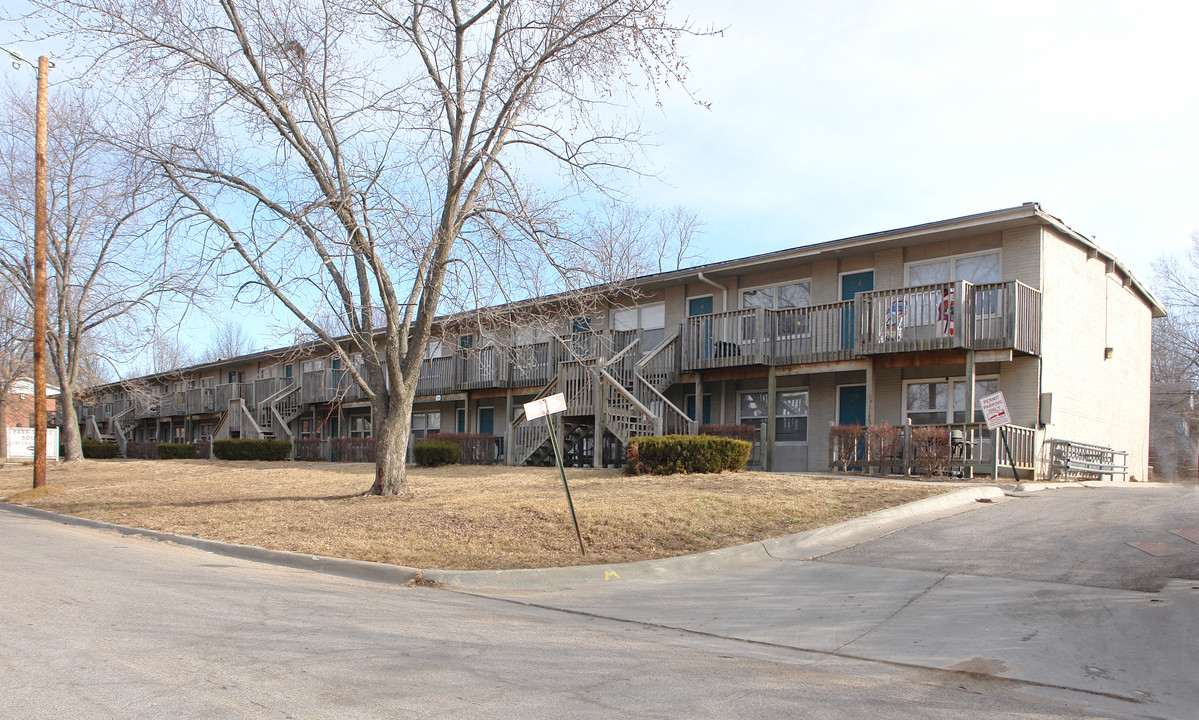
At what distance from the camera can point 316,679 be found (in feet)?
16.3

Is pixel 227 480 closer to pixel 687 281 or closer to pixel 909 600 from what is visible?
pixel 687 281

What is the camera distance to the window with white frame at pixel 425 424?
3375cm

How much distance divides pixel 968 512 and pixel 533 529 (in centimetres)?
618

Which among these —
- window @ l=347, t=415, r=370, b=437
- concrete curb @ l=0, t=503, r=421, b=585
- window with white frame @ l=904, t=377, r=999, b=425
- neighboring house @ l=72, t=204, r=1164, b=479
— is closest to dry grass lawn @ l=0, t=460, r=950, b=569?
concrete curb @ l=0, t=503, r=421, b=585

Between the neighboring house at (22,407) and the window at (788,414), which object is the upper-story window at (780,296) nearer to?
the window at (788,414)

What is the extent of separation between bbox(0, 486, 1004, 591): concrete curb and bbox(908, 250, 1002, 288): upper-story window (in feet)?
25.8

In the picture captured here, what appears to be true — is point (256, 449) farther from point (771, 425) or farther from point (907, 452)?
point (907, 452)

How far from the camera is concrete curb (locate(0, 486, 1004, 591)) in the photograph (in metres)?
8.88

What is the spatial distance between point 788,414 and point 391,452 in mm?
11056

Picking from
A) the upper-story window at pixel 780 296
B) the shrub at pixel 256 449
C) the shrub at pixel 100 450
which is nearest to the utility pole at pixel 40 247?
the shrub at pixel 256 449

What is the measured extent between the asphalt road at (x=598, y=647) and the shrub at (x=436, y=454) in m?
13.9

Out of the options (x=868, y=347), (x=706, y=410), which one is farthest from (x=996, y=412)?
(x=706, y=410)

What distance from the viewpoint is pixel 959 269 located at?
18.8m

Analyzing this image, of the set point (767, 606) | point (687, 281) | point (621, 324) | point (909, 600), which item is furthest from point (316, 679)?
point (621, 324)
